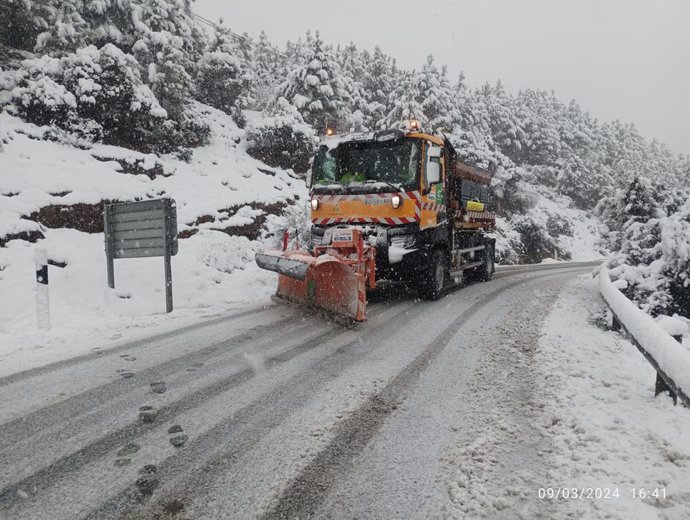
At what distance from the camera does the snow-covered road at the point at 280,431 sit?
7.59 feet

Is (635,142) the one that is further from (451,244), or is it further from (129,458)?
(129,458)

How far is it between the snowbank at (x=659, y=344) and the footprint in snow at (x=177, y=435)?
3169 millimetres

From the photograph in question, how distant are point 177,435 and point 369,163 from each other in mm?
6161

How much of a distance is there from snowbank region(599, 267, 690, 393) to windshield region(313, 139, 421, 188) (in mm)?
4017

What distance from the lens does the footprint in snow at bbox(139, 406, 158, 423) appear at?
3205 mm

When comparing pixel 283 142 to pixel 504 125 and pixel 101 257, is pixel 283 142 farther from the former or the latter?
pixel 504 125

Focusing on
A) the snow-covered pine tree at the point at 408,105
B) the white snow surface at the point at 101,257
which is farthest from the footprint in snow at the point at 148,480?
the snow-covered pine tree at the point at 408,105

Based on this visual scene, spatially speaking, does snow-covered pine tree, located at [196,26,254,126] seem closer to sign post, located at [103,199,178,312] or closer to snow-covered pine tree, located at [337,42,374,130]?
snow-covered pine tree, located at [337,42,374,130]

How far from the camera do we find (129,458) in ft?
8.85

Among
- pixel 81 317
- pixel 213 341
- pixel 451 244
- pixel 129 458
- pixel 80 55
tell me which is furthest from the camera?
pixel 80 55

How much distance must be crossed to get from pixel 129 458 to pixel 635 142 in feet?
300

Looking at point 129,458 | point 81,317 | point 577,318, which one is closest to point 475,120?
point 577,318

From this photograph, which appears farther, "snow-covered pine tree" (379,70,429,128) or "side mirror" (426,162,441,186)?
"snow-covered pine tree" (379,70,429,128)

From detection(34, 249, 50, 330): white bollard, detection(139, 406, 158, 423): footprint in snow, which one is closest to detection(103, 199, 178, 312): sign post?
detection(34, 249, 50, 330): white bollard
